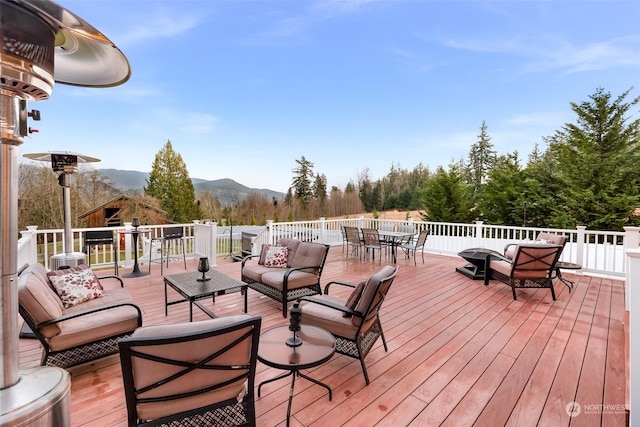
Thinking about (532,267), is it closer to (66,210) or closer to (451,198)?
(66,210)

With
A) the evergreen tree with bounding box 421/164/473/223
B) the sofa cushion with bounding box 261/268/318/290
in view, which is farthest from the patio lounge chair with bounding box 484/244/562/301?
the evergreen tree with bounding box 421/164/473/223

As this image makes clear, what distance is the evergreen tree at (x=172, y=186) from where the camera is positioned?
23.6m

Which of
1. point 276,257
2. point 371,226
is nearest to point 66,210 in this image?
point 276,257

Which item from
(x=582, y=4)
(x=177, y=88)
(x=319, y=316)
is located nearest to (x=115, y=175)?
(x=177, y=88)

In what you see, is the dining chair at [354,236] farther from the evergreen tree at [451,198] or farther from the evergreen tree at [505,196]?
the evergreen tree at [505,196]

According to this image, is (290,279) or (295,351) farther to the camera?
(290,279)

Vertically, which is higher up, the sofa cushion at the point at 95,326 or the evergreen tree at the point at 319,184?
the evergreen tree at the point at 319,184

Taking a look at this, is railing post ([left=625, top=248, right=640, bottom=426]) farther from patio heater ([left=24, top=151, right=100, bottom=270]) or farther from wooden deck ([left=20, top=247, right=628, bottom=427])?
patio heater ([left=24, top=151, right=100, bottom=270])

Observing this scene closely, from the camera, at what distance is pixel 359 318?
2.46 m

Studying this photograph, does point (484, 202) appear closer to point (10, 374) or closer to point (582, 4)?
point (582, 4)

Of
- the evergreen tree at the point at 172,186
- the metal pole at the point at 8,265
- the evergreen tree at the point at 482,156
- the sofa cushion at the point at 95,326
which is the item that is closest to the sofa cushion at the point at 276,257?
the sofa cushion at the point at 95,326

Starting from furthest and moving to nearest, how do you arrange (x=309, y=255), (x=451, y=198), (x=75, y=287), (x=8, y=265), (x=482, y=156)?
(x=482, y=156) < (x=451, y=198) < (x=309, y=255) < (x=75, y=287) < (x=8, y=265)

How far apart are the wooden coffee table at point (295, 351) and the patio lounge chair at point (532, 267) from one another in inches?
143

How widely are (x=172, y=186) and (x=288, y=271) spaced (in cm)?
2334
